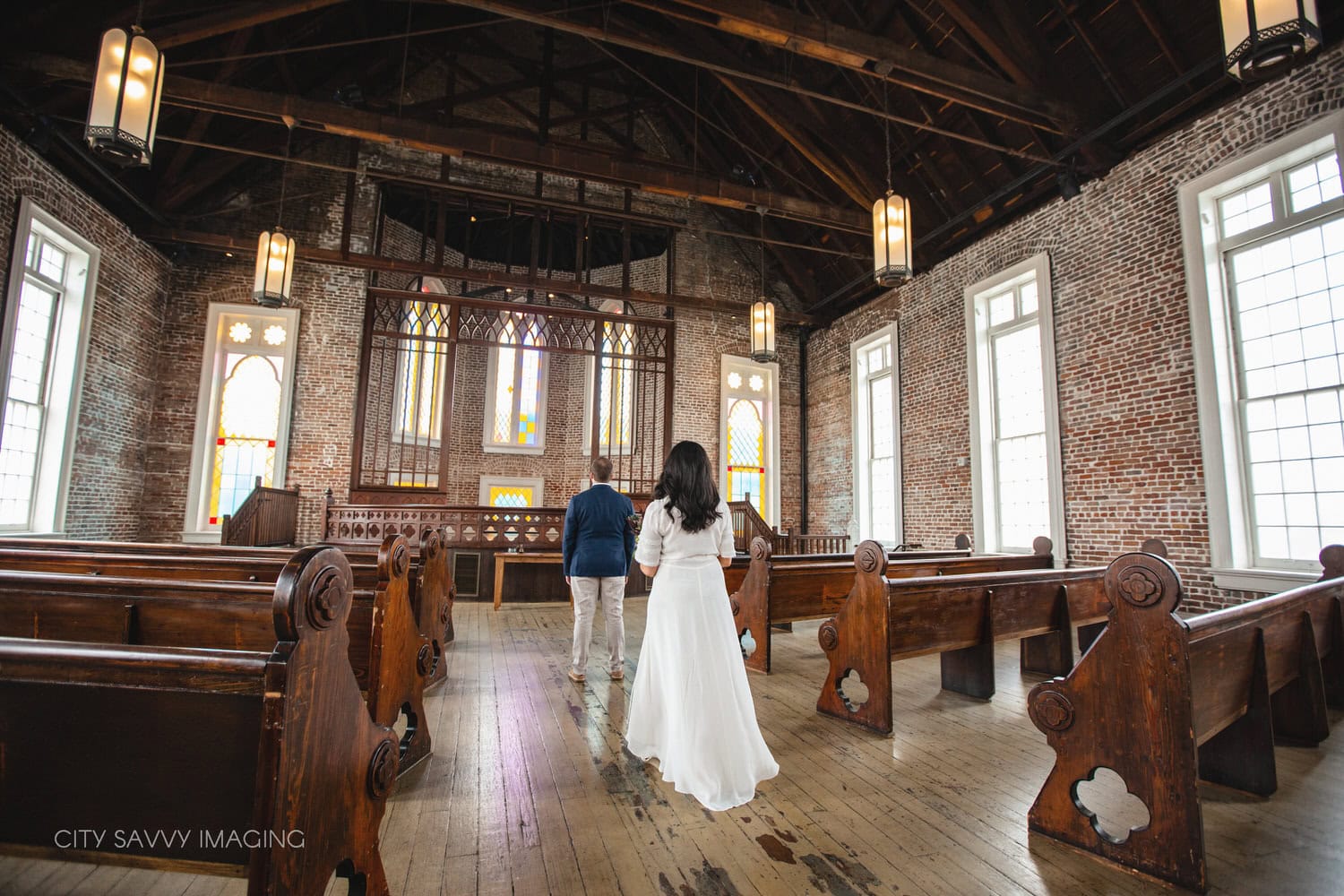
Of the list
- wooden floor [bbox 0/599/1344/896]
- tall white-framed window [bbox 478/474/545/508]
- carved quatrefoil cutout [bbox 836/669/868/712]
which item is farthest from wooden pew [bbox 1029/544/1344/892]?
tall white-framed window [bbox 478/474/545/508]

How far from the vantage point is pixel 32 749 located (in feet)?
4.27

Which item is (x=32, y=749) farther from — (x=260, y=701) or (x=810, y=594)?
(x=810, y=594)

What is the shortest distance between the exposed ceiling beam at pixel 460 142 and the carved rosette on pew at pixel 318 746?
6982mm

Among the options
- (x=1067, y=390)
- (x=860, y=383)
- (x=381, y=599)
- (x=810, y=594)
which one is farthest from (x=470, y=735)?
(x=860, y=383)

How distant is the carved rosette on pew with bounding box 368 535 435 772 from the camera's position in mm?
2398

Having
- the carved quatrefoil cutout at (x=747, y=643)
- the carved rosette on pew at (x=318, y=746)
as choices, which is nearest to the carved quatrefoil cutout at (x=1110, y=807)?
the carved rosette on pew at (x=318, y=746)

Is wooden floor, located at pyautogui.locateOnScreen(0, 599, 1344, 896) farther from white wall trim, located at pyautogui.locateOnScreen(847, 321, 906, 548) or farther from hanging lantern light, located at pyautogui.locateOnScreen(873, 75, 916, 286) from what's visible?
white wall trim, located at pyautogui.locateOnScreen(847, 321, 906, 548)

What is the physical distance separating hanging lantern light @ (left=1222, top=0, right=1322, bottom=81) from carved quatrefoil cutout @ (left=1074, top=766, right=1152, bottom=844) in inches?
125

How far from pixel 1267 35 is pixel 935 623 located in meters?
3.15

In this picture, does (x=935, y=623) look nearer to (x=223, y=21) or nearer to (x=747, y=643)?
(x=747, y=643)

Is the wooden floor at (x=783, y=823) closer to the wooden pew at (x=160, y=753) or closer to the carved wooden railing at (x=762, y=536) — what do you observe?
the wooden pew at (x=160, y=753)

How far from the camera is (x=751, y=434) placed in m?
11.4

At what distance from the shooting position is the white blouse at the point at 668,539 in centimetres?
249

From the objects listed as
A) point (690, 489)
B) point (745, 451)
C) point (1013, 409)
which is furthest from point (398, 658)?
point (745, 451)
